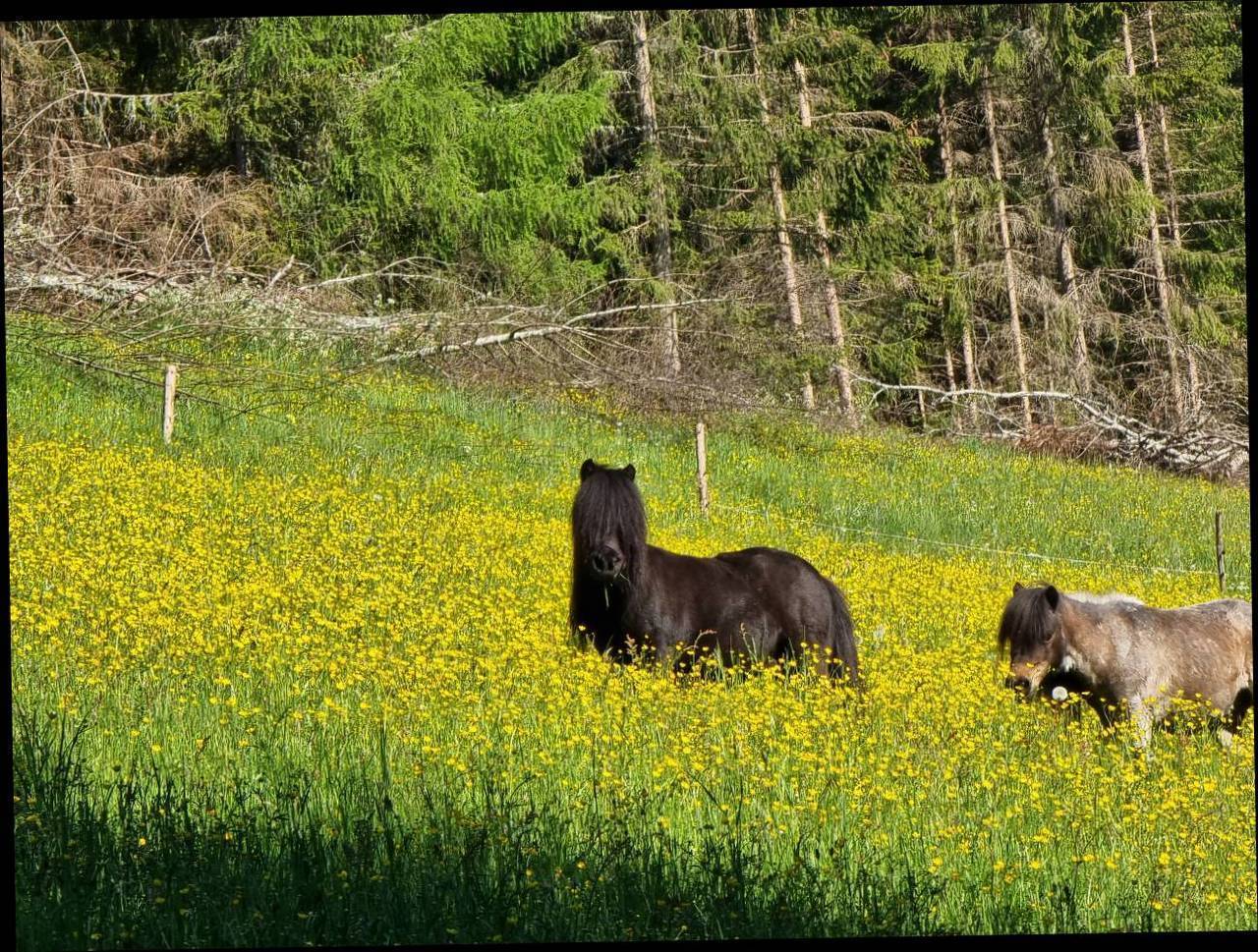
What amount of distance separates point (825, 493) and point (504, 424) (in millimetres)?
4945

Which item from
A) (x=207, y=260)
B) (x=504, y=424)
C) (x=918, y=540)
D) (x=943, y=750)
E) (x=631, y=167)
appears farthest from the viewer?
(x=631, y=167)

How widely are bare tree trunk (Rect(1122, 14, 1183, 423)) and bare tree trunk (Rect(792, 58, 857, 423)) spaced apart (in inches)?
336

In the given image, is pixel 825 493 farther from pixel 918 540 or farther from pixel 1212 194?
pixel 1212 194

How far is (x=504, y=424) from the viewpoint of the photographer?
20875mm

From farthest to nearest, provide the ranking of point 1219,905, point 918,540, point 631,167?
point 631,167
point 918,540
point 1219,905

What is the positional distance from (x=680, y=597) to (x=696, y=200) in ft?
82.4

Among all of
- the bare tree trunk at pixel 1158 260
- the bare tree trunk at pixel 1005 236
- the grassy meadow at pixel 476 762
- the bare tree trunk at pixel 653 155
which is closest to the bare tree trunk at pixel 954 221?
the bare tree trunk at pixel 1005 236

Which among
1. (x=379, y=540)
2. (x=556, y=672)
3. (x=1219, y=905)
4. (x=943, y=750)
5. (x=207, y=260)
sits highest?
(x=207, y=260)

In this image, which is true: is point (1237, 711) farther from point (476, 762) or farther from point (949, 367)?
point (949, 367)

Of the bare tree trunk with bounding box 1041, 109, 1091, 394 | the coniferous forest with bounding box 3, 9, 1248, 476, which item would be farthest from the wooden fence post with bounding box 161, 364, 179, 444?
the bare tree trunk with bounding box 1041, 109, 1091, 394

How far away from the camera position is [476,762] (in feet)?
21.6

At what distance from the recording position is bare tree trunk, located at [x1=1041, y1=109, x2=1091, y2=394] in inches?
1430

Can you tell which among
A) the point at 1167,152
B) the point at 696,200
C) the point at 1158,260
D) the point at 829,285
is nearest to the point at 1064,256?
the point at 1158,260

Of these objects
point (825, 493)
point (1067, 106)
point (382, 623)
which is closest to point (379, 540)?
point (382, 623)
